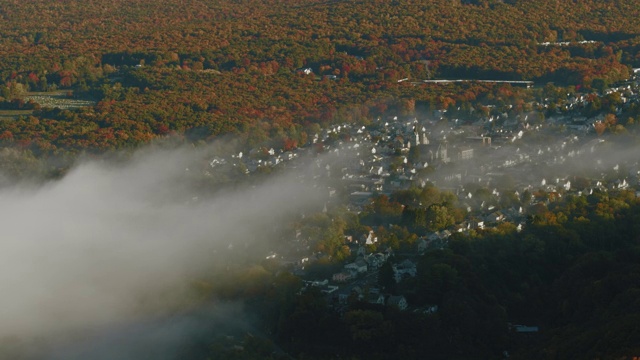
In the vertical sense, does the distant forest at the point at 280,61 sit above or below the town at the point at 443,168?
below

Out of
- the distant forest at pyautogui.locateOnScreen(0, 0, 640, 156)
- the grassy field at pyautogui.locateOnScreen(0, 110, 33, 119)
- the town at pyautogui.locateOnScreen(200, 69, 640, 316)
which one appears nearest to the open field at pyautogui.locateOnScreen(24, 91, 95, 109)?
the distant forest at pyautogui.locateOnScreen(0, 0, 640, 156)

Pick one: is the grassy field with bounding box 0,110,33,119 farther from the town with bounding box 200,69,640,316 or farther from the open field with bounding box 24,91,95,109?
the town with bounding box 200,69,640,316

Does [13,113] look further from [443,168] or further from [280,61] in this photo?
[443,168]

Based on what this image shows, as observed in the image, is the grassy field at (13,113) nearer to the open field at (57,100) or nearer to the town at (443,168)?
the open field at (57,100)

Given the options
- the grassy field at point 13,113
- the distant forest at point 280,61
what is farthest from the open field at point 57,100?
the grassy field at point 13,113

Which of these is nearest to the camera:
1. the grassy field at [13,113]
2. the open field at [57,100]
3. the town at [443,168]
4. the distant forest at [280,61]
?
the town at [443,168]

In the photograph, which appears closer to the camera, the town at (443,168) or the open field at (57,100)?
the town at (443,168)

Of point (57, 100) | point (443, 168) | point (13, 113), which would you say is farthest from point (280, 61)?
point (443, 168)

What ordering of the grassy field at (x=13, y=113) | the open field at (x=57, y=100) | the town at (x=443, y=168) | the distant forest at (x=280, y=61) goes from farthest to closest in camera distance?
the open field at (x=57, y=100)
the grassy field at (x=13, y=113)
the distant forest at (x=280, y=61)
the town at (x=443, y=168)

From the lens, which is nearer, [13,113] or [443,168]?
[443,168]
